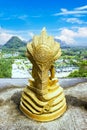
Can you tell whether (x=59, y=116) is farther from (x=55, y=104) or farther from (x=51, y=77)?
(x=51, y=77)

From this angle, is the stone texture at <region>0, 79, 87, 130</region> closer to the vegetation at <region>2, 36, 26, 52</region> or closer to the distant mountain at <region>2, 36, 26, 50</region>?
the vegetation at <region>2, 36, 26, 52</region>

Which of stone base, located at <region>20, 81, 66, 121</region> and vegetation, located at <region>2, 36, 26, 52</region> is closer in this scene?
stone base, located at <region>20, 81, 66, 121</region>

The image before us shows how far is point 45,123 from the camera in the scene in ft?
18.2

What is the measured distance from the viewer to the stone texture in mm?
5355

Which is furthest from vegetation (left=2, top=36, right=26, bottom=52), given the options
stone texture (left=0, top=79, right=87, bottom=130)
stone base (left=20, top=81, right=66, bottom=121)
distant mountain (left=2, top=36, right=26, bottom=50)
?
stone base (left=20, top=81, right=66, bottom=121)

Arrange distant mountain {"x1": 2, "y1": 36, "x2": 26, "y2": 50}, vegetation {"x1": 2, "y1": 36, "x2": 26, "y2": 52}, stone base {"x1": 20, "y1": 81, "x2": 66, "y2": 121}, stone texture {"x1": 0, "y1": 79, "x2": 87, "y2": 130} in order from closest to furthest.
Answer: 1. stone texture {"x1": 0, "y1": 79, "x2": 87, "y2": 130}
2. stone base {"x1": 20, "y1": 81, "x2": 66, "y2": 121}
3. vegetation {"x1": 2, "y1": 36, "x2": 26, "y2": 52}
4. distant mountain {"x1": 2, "y1": 36, "x2": 26, "y2": 50}

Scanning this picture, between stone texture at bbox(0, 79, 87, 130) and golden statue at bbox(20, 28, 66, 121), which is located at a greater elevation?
golden statue at bbox(20, 28, 66, 121)

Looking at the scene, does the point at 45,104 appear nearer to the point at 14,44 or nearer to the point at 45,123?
the point at 45,123

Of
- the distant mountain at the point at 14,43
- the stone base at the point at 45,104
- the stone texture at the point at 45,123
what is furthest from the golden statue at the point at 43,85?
the distant mountain at the point at 14,43

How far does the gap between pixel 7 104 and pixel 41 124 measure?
55.9 inches

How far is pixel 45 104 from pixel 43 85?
46 centimetres

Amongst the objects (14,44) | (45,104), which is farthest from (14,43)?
(45,104)

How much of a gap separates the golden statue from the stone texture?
192 millimetres

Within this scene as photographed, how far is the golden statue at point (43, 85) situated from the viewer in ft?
17.8
